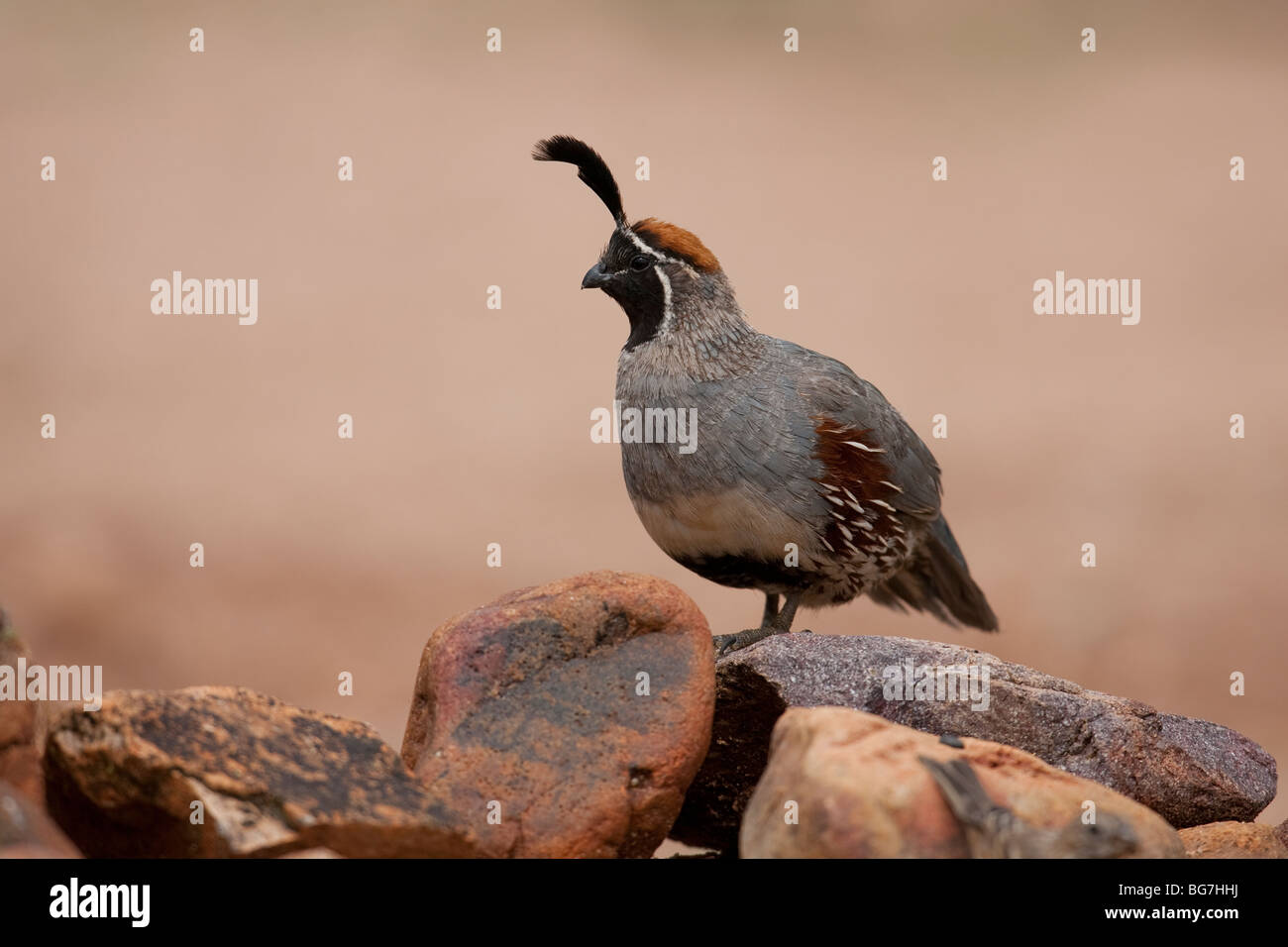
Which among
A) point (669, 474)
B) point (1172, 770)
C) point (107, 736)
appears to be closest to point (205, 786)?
point (107, 736)

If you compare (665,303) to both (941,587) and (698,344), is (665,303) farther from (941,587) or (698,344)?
(941,587)

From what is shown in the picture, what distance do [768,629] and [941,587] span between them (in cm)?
164

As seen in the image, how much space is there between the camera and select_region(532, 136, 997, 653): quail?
5711 mm

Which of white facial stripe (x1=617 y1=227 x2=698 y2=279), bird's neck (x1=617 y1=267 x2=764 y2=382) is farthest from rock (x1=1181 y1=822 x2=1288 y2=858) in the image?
white facial stripe (x1=617 y1=227 x2=698 y2=279)

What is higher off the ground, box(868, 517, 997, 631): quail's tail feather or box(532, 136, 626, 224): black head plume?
box(532, 136, 626, 224): black head plume

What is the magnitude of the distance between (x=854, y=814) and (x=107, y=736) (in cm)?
192

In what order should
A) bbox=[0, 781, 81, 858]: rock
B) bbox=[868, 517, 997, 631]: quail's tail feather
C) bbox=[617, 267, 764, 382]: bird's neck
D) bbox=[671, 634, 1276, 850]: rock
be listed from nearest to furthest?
bbox=[0, 781, 81, 858]: rock < bbox=[671, 634, 1276, 850]: rock < bbox=[617, 267, 764, 382]: bird's neck < bbox=[868, 517, 997, 631]: quail's tail feather

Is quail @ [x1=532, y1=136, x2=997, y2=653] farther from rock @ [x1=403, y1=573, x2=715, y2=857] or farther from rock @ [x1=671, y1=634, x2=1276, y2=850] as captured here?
rock @ [x1=403, y1=573, x2=715, y2=857]

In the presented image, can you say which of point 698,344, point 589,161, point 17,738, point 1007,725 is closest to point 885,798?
point 1007,725

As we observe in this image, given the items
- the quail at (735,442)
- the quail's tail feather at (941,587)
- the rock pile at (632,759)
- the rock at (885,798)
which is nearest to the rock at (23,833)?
the rock pile at (632,759)

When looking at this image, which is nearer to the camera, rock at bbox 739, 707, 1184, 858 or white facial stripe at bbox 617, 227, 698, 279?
rock at bbox 739, 707, 1184, 858

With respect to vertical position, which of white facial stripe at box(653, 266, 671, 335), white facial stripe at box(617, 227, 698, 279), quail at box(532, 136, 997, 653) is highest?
white facial stripe at box(617, 227, 698, 279)

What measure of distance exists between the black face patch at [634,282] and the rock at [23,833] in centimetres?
341

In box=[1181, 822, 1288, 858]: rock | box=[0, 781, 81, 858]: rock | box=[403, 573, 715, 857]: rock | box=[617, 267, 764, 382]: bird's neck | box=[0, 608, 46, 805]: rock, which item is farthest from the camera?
box=[617, 267, 764, 382]: bird's neck
